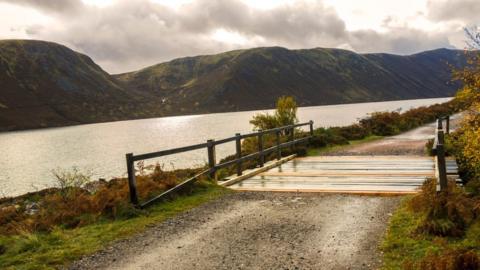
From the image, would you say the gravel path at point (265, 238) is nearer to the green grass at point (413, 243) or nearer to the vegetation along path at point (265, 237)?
the vegetation along path at point (265, 237)

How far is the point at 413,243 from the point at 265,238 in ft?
7.96

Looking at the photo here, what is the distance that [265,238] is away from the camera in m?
7.51

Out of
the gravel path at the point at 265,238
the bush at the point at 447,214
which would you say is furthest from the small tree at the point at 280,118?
the bush at the point at 447,214

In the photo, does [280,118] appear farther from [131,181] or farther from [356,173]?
[131,181]

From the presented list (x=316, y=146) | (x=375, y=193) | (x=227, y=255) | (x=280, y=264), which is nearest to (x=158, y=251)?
(x=227, y=255)

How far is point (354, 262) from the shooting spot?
6180mm

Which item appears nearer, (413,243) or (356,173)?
(413,243)

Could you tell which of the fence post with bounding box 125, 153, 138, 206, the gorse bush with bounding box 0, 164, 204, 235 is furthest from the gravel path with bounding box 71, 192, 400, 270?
the gorse bush with bounding box 0, 164, 204, 235

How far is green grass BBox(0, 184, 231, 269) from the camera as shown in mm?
7043

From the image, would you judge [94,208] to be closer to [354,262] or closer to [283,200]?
[283,200]

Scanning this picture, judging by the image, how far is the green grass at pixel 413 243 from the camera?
606 cm

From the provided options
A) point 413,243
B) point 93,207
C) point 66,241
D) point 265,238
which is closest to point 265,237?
point 265,238

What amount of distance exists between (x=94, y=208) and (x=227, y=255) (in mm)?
4688

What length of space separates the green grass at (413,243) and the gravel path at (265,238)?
221 mm
